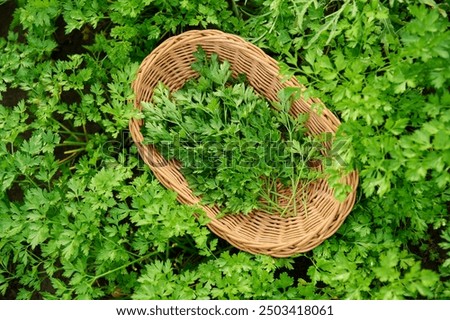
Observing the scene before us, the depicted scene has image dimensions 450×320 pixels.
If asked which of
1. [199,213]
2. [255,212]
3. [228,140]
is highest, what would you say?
[228,140]

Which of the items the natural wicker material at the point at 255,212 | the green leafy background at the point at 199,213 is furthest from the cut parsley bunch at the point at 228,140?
the green leafy background at the point at 199,213

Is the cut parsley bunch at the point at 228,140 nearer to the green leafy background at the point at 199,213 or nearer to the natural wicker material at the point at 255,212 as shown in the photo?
the natural wicker material at the point at 255,212

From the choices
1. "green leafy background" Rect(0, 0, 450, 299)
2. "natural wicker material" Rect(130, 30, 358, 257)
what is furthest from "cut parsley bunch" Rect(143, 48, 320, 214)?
"green leafy background" Rect(0, 0, 450, 299)

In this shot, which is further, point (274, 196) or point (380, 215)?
point (274, 196)

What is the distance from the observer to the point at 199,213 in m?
2.49

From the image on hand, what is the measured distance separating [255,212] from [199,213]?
34 centimetres

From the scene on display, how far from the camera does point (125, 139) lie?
279 centimetres

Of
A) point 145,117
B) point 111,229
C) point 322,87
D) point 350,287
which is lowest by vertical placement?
point 350,287

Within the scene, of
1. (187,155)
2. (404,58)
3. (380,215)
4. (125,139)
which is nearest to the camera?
(404,58)

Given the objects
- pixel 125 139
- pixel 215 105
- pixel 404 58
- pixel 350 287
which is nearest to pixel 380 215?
pixel 350 287

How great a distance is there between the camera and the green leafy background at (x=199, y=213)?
2.13m

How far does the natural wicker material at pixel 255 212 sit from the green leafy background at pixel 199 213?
0.22ft

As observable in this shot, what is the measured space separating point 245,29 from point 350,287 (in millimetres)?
1291

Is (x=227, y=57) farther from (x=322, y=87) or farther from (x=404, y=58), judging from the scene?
(x=404, y=58)
